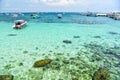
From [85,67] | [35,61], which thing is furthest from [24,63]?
[85,67]

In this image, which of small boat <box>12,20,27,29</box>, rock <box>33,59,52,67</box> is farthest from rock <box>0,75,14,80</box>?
small boat <box>12,20,27,29</box>

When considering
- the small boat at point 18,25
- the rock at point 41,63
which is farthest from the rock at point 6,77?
the small boat at point 18,25

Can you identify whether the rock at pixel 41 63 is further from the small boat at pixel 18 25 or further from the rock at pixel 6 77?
the small boat at pixel 18 25

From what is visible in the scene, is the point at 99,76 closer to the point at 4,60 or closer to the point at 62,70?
the point at 62,70

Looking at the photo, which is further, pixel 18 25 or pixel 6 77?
pixel 18 25

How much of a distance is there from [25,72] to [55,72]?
2.82m

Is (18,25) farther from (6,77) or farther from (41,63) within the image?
(6,77)

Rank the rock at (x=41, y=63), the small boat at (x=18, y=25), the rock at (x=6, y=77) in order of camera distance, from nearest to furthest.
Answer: the rock at (x=6, y=77) → the rock at (x=41, y=63) → the small boat at (x=18, y=25)

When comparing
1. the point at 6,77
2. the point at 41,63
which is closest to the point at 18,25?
the point at 41,63

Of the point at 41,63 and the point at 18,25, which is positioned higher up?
the point at 18,25

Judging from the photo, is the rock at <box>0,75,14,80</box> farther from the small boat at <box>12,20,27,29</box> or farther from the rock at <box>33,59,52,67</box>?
the small boat at <box>12,20,27,29</box>

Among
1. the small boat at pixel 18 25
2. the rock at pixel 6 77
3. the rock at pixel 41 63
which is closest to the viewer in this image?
the rock at pixel 6 77

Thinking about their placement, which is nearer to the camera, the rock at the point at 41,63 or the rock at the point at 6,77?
the rock at the point at 6,77

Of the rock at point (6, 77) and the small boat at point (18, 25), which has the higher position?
the small boat at point (18, 25)
